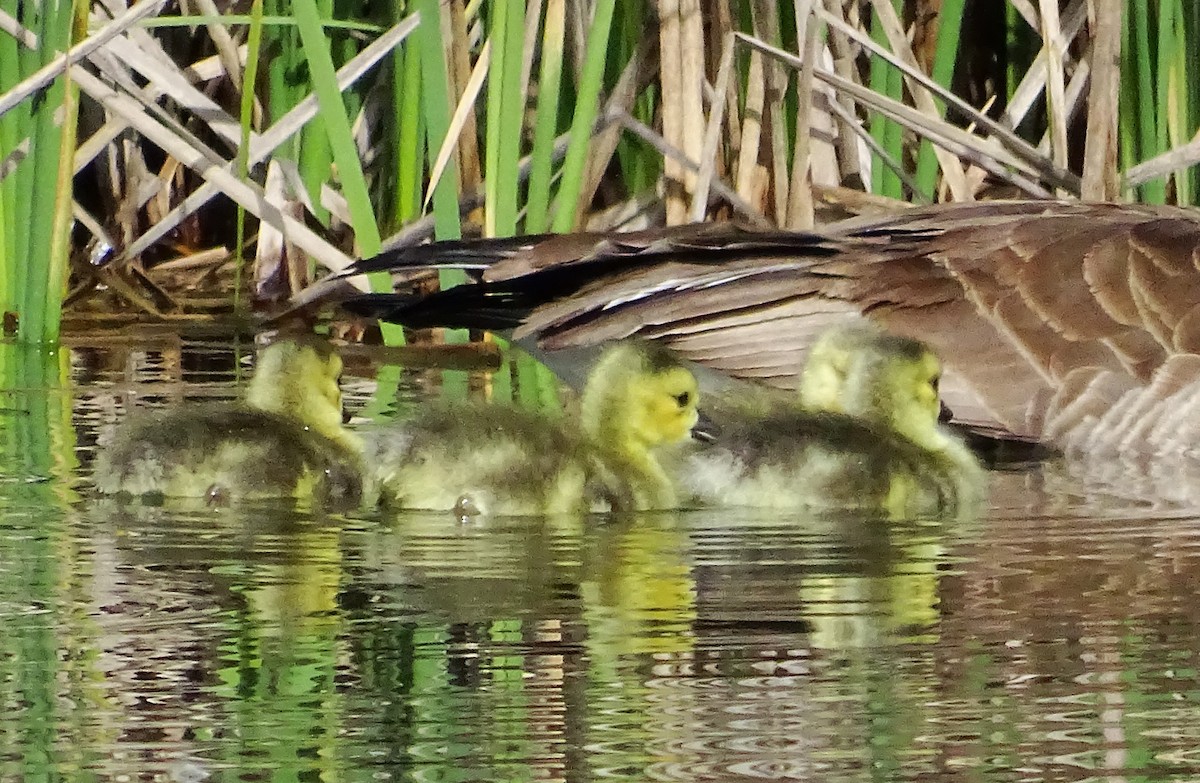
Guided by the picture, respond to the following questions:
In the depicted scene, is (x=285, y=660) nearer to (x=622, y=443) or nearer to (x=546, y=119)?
(x=622, y=443)

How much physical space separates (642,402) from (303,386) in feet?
2.02

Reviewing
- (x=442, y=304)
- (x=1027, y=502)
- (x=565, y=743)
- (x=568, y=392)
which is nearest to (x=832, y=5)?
(x=568, y=392)

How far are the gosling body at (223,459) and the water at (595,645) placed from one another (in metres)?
0.07

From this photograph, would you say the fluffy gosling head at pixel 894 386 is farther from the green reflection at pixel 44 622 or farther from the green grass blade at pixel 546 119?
the green grass blade at pixel 546 119

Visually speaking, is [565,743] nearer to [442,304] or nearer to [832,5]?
[442,304]

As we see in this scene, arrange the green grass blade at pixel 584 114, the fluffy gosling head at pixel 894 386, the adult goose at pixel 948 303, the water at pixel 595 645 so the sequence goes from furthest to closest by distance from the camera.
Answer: the green grass blade at pixel 584 114 < the adult goose at pixel 948 303 < the fluffy gosling head at pixel 894 386 < the water at pixel 595 645

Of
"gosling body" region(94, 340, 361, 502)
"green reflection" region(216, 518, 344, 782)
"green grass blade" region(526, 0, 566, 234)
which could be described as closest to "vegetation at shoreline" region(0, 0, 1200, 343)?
"green grass blade" region(526, 0, 566, 234)

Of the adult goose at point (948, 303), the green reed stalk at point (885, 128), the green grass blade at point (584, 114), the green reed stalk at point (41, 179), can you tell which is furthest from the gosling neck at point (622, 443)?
the green reed stalk at point (885, 128)

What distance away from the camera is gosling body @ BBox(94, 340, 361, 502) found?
12.4 feet

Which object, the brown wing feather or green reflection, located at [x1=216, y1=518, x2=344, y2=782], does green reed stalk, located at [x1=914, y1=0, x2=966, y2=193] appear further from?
green reflection, located at [x1=216, y1=518, x2=344, y2=782]

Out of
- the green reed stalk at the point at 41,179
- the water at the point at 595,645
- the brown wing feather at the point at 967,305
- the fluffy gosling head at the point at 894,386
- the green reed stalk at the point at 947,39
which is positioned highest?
the green reed stalk at the point at 947,39

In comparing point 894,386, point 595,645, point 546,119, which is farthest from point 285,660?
point 546,119

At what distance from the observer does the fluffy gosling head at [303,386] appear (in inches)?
160

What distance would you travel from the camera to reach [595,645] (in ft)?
8.79
